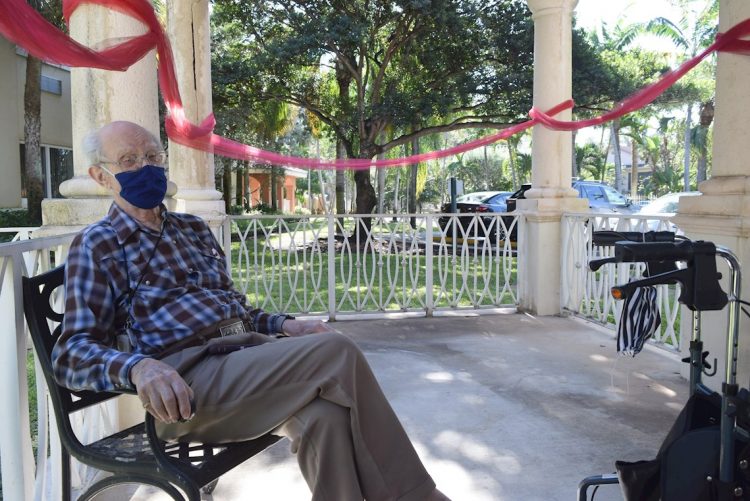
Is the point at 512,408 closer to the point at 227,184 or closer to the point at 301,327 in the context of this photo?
the point at 301,327

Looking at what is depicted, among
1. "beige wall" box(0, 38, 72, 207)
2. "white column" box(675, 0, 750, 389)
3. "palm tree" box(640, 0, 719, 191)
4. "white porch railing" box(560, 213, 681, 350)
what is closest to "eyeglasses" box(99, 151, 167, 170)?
"white column" box(675, 0, 750, 389)

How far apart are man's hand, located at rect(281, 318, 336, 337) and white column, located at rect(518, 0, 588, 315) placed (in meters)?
4.34

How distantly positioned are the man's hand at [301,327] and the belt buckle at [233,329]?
0.61ft

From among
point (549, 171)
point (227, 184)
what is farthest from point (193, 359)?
point (227, 184)

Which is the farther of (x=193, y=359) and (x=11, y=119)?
(x=11, y=119)

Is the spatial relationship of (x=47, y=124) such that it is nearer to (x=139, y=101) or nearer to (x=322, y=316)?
(x=322, y=316)

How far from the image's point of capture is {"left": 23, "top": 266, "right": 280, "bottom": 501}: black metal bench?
1.68 m

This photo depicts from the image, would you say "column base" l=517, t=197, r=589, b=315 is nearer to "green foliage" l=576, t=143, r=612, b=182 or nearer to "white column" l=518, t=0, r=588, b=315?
"white column" l=518, t=0, r=588, b=315

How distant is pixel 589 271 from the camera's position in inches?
226

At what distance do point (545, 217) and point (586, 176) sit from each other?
137 ft

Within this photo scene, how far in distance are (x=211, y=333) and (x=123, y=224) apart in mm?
471

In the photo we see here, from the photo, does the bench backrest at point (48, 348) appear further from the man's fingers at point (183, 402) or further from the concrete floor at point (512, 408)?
the concrete floor at point (512, 408)

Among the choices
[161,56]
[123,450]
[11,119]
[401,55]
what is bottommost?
[123,450]

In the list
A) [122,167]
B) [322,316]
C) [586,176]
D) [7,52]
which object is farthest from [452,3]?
[586,176]
